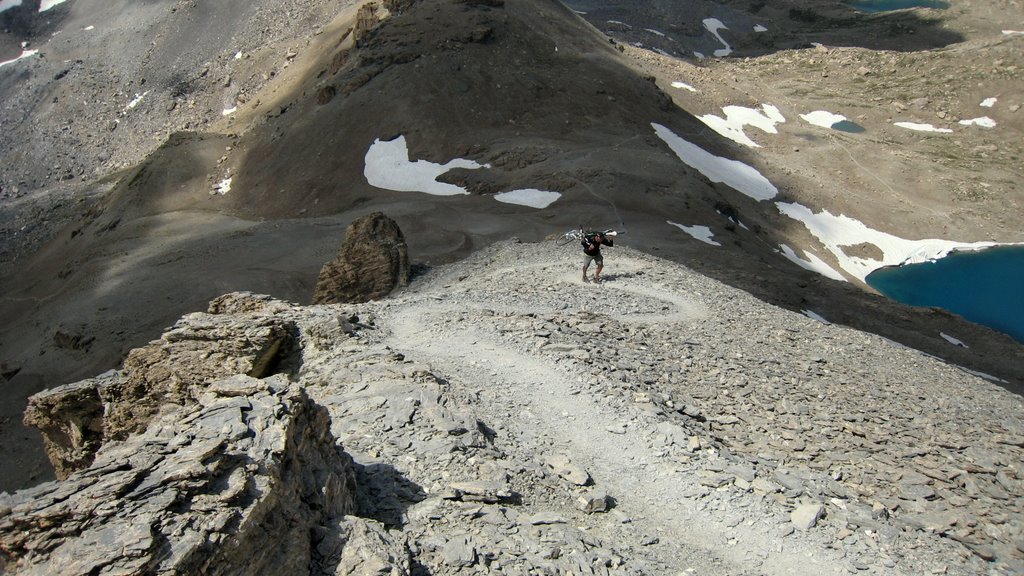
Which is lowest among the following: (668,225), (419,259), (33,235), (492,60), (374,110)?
(33,235)

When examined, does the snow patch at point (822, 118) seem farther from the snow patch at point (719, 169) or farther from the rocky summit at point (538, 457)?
the rocky summit at point (538, 457)

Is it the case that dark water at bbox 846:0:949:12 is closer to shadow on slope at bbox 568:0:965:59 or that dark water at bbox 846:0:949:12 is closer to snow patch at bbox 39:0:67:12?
shadow on slope at bbox 568:0:965:59

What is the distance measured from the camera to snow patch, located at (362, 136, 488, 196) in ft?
142

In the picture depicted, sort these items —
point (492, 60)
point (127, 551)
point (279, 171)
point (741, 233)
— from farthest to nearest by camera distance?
point (492, 60), point (279, 171), point (741, 233), point (127, 551)

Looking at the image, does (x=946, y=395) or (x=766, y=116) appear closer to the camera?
(x=946, y=395)

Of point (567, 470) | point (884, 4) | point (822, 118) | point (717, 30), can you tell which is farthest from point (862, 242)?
point (884, 4)

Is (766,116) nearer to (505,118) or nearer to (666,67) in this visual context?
(666,67)

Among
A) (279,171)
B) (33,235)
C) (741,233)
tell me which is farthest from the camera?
(33,235)

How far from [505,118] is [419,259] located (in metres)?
19.7

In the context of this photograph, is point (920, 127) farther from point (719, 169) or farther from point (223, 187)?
point (223, 187)

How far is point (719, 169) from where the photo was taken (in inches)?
2110

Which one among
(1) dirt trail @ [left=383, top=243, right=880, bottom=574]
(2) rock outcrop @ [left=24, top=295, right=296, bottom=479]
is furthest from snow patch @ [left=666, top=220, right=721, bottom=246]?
(2) rock outcrop @ [left=24, top=295, right=296, bottom=479]

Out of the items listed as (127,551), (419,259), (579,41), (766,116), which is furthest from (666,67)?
(127,551)

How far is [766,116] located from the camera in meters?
71.8
